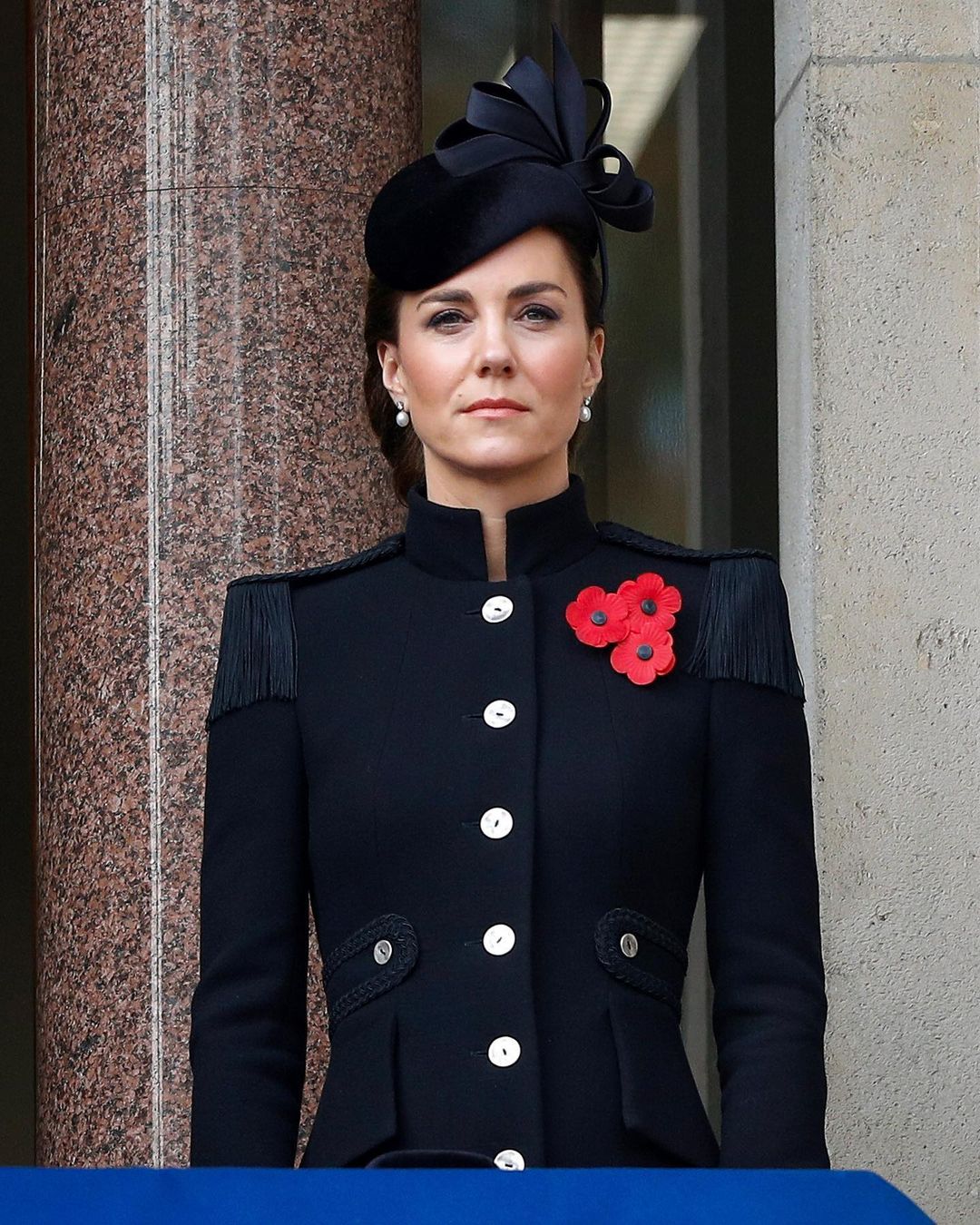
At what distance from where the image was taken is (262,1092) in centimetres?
245

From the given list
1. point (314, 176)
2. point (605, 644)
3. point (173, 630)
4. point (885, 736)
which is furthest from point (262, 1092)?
point (314, 176)

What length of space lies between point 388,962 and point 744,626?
2.03 feet

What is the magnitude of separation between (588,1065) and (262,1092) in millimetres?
402

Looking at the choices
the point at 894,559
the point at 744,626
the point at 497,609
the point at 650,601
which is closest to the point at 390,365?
the point at 497,609

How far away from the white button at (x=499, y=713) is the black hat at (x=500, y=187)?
553 millimetres

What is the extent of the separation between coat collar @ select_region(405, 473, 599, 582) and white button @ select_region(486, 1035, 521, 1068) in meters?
0.61

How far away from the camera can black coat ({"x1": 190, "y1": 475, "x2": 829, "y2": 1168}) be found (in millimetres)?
2385

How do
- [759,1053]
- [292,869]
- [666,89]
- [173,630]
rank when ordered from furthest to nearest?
[666,89] < [173,630] < [292,869] < [759,1053]

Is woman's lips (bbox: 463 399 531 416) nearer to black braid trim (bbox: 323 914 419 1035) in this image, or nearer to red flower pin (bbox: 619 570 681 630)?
red flower pin (bbox: 619 570 681 630)

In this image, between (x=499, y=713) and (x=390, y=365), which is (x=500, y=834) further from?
(x=390, y=365)

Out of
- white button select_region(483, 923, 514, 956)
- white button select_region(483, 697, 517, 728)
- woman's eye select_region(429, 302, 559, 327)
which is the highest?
woman's eye select_region(429, 302, 559, 327)

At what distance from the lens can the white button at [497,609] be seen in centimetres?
260

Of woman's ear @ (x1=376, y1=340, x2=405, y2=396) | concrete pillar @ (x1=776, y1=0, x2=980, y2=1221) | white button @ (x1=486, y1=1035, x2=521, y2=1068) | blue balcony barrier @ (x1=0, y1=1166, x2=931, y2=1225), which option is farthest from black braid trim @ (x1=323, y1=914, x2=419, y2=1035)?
concrete pillar @ (x1=776, y1=0, x2=980, y2=1221)

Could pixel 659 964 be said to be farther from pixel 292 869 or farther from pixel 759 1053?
pixel 292 869
